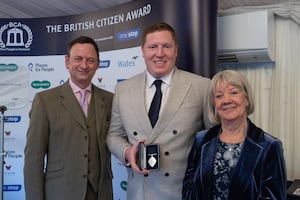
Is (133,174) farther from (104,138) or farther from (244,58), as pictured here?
(244,58)

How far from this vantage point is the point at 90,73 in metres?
1.93

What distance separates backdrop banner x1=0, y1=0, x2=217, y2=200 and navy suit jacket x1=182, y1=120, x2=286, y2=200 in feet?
3.32

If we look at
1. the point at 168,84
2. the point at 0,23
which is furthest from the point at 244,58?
the point at 0,23

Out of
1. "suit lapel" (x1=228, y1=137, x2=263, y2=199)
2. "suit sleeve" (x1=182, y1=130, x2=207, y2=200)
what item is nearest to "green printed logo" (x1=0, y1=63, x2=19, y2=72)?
"suit sleeve" (x1=182, y1=130, x2=207, y2=200)

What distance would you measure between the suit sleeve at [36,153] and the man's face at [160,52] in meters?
0.65

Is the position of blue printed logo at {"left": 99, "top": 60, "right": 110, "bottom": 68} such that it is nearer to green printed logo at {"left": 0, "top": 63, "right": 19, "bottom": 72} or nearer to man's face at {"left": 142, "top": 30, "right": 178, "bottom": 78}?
green printed logo at {"left": 0, "top": 63, "right": 19, "bottom": 72}

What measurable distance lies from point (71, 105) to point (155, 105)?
1.66ft

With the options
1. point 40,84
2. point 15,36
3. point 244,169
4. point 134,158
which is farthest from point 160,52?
point 15,36

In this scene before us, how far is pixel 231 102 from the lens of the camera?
1.42 metres

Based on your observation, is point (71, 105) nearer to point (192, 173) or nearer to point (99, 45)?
point (192, 173)

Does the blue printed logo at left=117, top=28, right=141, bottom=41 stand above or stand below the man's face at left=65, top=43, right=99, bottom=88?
above

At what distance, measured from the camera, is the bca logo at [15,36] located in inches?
141

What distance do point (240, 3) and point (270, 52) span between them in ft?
2.80

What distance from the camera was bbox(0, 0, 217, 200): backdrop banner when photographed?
2363 millimetres
